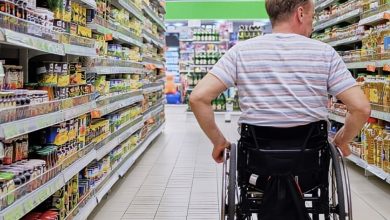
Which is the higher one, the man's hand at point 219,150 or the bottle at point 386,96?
the bottle at point 386,96

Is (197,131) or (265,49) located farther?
(197,131)

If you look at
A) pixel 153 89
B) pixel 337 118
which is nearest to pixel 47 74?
pixel 337 118

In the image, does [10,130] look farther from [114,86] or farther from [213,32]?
[213,32]

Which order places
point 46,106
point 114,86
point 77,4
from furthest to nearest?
1. point 114,86
2. point 77,4
3. point 46,106

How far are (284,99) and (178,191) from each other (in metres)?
2.96

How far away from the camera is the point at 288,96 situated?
2.12 metres

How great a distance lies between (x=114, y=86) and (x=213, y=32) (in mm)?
9965

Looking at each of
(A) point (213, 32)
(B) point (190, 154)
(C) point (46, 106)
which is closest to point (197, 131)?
(B) point (190, 154)

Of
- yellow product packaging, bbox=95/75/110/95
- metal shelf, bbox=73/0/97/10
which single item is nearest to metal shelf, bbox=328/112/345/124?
yellow product packaging, bbox=95/75/110/95

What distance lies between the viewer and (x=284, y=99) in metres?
2.13

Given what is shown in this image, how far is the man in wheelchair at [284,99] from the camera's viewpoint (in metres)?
2.12

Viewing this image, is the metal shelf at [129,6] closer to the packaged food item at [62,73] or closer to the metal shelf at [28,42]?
the packaged food item at [62,73]

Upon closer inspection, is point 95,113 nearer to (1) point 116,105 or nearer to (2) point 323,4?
(1) point 116,105

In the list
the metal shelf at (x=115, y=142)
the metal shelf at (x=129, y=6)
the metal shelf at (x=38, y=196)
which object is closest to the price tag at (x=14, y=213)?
the metal shelf at (x=38, y=196)
